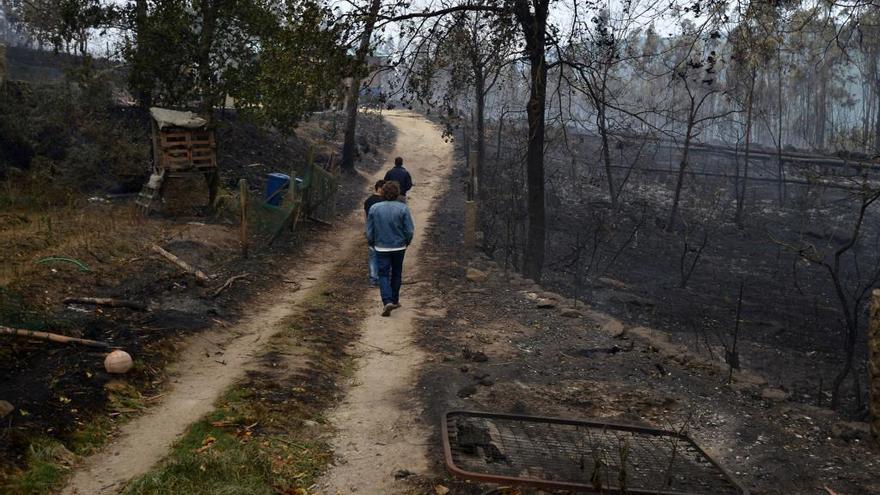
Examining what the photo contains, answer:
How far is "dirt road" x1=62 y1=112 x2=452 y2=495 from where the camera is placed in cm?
511

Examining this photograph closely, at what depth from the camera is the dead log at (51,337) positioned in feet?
21.9

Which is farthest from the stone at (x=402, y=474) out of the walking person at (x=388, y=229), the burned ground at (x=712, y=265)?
the burned ground at (x=712, y=265)

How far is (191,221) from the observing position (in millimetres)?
15180

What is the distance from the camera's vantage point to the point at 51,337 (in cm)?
686

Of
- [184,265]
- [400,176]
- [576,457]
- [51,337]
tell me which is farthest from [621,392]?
[400,176]

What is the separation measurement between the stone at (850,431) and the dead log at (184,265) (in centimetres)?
787

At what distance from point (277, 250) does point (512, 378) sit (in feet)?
23.8

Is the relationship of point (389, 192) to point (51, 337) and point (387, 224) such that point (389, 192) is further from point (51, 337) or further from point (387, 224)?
point (51, 337)

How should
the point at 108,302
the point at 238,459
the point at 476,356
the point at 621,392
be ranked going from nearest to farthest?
the point at 238,459, the point at 621,392, the point at 476,356, the point at 108,302

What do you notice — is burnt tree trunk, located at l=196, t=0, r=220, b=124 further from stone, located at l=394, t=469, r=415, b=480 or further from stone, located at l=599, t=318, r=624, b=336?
stone, located at l=394, t=469, r=415, b=480

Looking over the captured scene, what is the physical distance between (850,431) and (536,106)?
7643mm

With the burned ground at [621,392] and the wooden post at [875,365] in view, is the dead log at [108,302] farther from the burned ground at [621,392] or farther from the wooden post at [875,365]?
the wooden post at [875,365]

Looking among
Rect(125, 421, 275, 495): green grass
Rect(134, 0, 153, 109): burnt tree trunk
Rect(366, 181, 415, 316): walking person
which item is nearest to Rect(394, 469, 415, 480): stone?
Rect(125, 421, 275, 495): green grass

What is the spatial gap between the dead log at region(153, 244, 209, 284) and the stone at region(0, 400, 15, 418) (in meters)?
5.08
